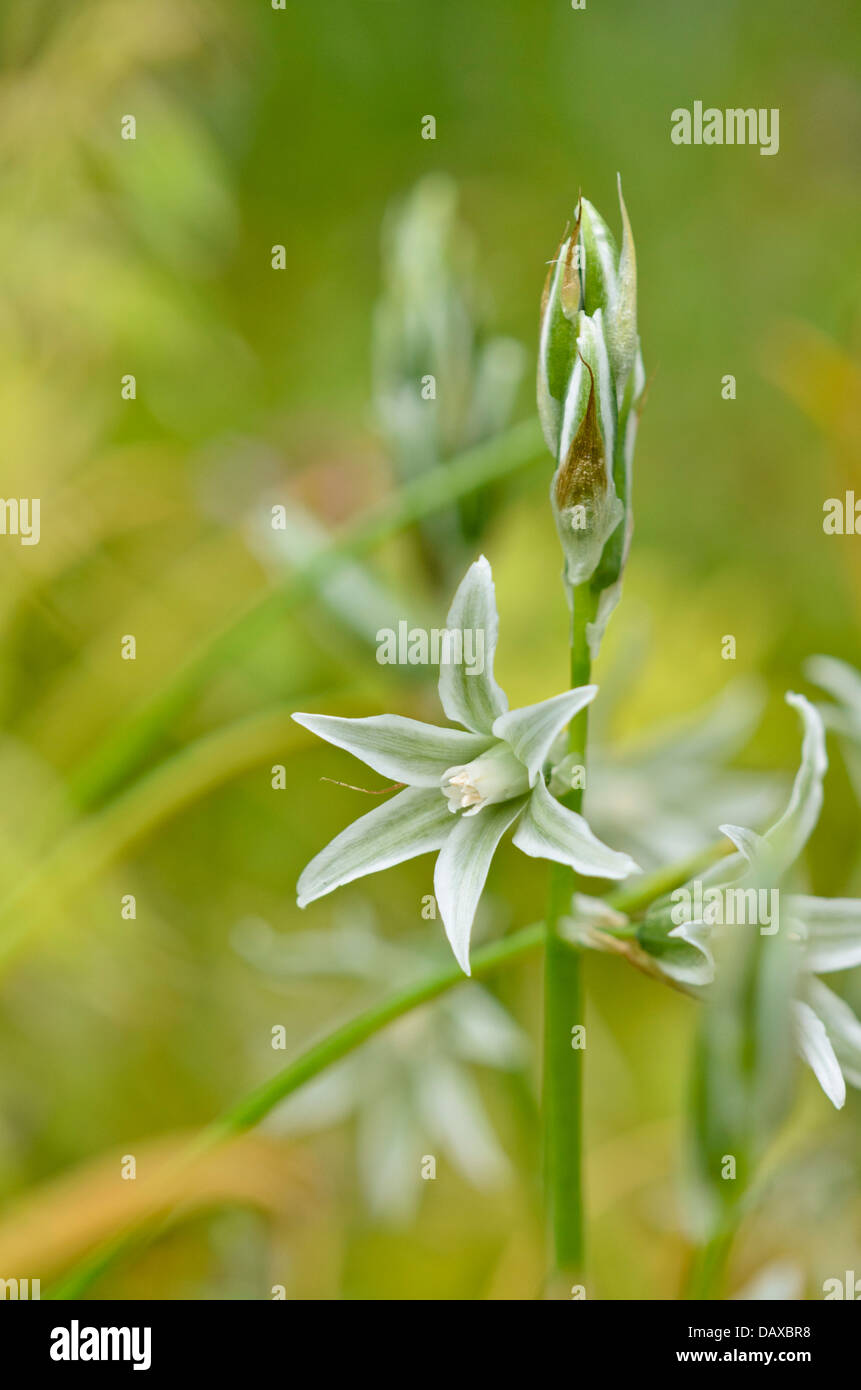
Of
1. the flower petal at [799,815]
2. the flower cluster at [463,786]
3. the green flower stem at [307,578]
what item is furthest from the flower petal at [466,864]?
the green flower stem at [307,578]

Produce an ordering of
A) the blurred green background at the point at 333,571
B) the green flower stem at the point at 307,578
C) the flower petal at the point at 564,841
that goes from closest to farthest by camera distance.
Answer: the flower petal at the point at 564,841 < the green flower stem at the point at 307,578 < the blurred green background at the point at 333,571

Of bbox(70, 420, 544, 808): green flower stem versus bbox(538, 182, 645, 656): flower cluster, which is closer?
bbox(538, 182, 645, 656): flower cluster

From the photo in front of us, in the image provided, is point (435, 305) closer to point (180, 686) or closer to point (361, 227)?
point (180, 686)

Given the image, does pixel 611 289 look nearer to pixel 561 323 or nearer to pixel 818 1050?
pixel 561 323

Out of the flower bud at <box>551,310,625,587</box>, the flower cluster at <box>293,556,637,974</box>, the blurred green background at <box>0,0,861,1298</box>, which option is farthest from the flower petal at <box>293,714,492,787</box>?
the blurred green background at <box>0,0,861,1298</box>

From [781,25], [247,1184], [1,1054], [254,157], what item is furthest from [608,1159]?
[781,25]

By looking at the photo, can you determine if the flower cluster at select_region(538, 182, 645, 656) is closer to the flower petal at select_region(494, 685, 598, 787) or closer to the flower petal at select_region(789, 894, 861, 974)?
the flower petal at select_region(494, 685, 598, 787)

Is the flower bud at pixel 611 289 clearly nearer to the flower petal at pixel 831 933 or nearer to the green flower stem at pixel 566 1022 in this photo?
the green flower stem at pixel 566 1022
